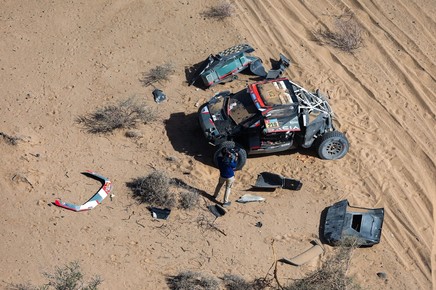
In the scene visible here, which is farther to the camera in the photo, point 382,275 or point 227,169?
point 227,169

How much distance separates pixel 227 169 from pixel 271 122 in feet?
5.53

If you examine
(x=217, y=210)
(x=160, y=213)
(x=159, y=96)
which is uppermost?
(x=159, y=96)

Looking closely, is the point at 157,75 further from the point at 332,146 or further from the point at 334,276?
the point at 334,276

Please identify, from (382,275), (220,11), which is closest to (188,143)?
(220,11)

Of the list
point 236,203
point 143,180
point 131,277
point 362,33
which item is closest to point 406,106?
point 362,33

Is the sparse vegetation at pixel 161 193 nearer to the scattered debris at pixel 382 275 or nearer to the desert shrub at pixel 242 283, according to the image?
the desert shrub at pixel 242 283

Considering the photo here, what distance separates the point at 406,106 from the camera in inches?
683

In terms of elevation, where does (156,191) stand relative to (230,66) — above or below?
below

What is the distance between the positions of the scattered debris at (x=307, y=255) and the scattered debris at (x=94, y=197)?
4.11 m

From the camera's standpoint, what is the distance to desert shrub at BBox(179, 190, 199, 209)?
1454 centimetres

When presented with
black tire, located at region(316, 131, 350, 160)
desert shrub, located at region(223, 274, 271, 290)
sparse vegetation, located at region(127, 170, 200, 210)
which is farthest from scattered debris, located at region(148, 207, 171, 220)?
black tire, located at region(316, 131, 350, 160)

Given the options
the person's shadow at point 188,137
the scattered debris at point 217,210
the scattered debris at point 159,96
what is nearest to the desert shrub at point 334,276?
the scattered debris at point 217,210

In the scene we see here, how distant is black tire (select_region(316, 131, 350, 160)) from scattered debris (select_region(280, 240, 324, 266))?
2371 millimetres

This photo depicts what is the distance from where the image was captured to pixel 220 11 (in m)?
19.2
